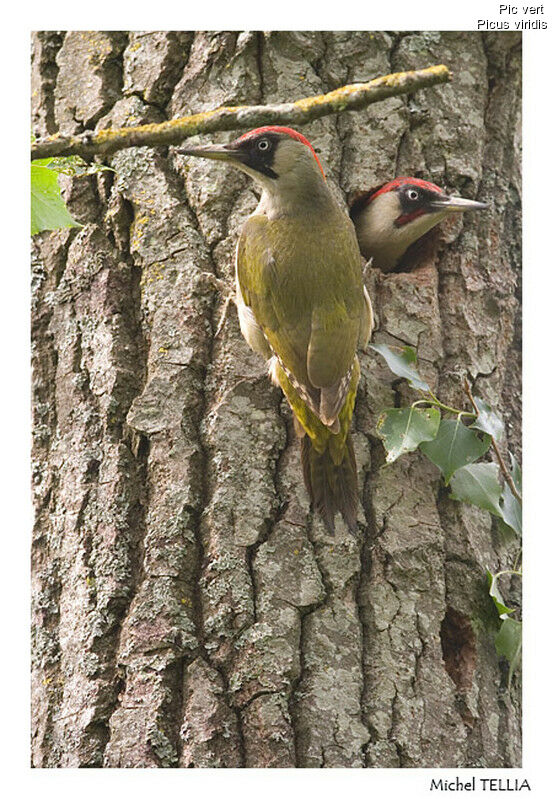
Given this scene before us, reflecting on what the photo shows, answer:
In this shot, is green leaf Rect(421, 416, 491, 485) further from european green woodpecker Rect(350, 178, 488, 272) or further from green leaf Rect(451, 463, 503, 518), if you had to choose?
european green woodpecker Rect(350, 178, 488, 272)

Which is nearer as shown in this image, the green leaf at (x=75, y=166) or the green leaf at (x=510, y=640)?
the green leaf at (x=510, y=640)

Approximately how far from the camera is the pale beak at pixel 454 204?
3.27 metres

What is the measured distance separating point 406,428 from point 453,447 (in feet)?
0.52

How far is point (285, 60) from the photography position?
10.5 feet

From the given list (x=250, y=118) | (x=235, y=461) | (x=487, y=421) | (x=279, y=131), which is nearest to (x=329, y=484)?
(x=235, y=461)

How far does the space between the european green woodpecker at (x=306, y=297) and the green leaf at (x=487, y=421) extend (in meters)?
0.40

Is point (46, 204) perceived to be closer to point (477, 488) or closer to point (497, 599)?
point (477, 488)

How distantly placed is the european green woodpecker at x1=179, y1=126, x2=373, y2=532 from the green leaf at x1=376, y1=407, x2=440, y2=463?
0.12 m

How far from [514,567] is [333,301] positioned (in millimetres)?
1030

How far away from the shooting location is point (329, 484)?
9.21 ft

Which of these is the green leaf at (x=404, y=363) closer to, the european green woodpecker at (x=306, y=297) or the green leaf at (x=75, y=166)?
the european green woodpecker at (x=306, y=297)

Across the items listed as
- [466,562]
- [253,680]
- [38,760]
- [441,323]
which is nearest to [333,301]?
[441,323]

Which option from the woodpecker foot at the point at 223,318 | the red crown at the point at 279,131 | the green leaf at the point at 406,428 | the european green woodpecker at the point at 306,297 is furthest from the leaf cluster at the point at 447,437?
the red crown at the point at 279,131

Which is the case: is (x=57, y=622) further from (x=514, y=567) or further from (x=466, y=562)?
(x=514, y=567)
